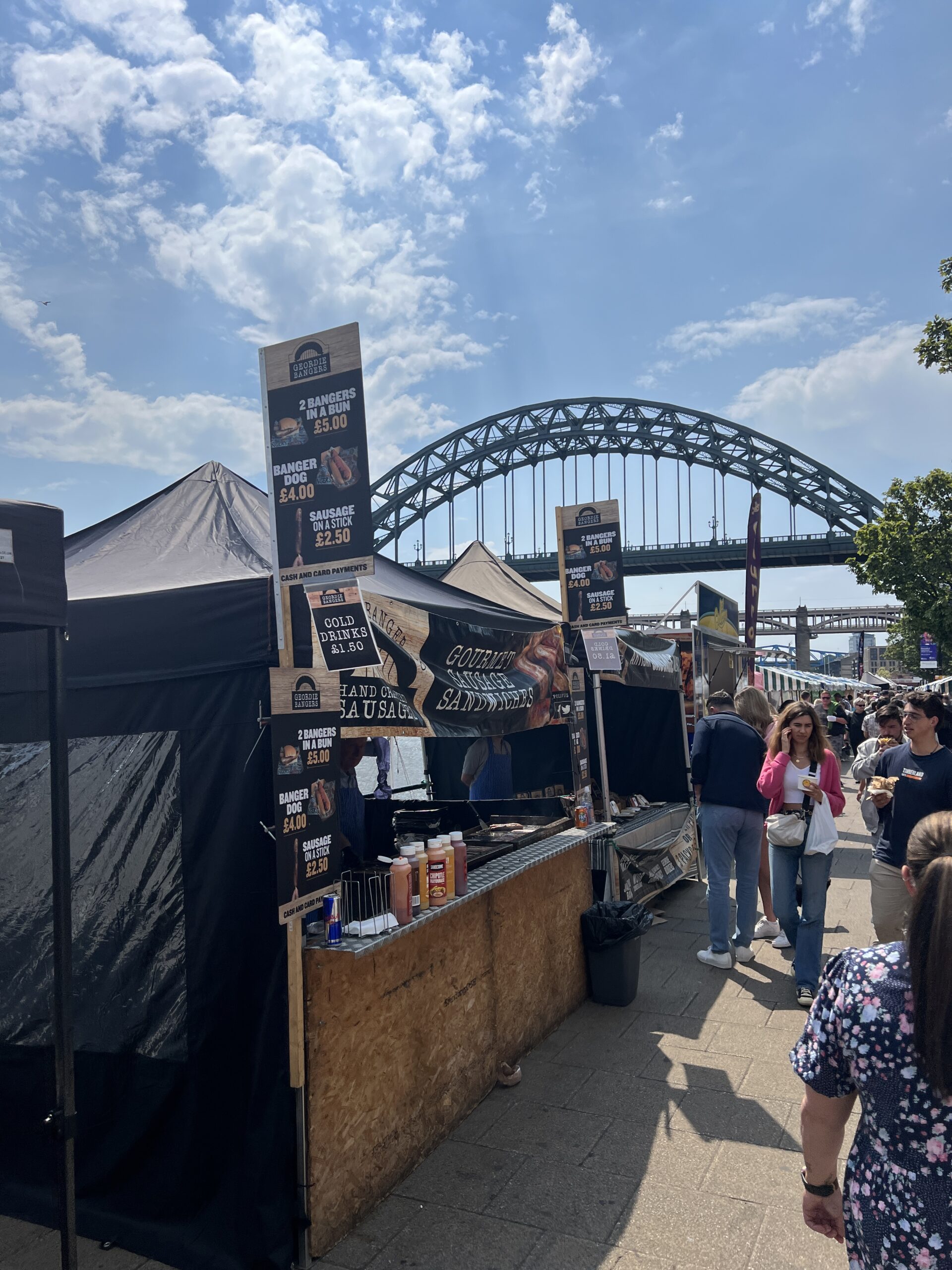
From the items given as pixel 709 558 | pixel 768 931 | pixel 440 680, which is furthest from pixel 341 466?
pixel 709 558

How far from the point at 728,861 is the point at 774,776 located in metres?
0.90

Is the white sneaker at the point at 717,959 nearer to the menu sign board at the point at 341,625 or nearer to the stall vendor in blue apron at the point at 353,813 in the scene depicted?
the stall vendor in blue apron at the point at 353,813

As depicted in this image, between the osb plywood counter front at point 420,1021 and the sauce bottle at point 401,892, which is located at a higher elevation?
the sauce bottle at point 401,892

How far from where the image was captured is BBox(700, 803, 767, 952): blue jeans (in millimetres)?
5660

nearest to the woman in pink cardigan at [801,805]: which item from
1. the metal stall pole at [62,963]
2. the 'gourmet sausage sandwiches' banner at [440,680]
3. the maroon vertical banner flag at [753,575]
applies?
the 'gourmet sausage sandwiches' banner at [440,680]

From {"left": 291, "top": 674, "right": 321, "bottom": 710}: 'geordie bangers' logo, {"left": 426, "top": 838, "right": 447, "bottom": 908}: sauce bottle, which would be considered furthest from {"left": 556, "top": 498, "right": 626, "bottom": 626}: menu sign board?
{"left": 291, "top": 674, "right": 321, "bottom": 710}: 'geordie bangers' logo

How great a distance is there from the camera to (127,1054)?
3.15 metres

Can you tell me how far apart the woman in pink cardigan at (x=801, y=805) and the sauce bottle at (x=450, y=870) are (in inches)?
94.3

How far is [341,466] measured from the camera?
310cm

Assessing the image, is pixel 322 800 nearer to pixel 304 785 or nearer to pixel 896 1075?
pixel 304 785

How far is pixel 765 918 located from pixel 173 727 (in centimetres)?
529

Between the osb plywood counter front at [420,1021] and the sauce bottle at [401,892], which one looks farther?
the sauce bottle at [401,892]

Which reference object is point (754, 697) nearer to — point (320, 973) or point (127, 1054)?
point (320, 973)

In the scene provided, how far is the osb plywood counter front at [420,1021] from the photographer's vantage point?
293 cm
